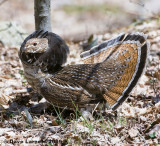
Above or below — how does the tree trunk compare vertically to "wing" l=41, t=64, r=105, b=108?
above

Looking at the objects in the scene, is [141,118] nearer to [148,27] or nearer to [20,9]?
[148,27]

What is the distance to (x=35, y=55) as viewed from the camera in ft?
13.4

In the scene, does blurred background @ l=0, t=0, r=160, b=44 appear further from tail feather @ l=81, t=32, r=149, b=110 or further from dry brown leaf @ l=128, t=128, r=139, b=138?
dry brown leaf @ l=128, t=128, r=139, b=138

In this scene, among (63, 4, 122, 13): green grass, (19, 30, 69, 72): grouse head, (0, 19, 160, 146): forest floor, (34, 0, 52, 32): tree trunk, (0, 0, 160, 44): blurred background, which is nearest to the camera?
(0, 19, 160, 146): forest floor

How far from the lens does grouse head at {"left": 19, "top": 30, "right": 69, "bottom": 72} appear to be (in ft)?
13.3

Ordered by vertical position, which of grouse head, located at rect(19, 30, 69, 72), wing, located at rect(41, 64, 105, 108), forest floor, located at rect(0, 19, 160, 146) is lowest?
forest floor, located at rect(0, 19, 160, 146)

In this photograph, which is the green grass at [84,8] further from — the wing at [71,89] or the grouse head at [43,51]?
the wing at [71,89]

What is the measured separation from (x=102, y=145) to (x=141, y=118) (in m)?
0.96

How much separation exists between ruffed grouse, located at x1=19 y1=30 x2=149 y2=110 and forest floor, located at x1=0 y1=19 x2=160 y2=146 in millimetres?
278

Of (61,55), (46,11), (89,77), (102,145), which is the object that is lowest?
(102,145)

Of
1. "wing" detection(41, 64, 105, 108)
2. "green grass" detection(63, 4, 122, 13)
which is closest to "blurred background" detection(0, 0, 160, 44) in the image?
"green grass" detection(63, 4, 122, 13)

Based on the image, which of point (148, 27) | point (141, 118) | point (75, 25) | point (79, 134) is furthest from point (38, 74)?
point (75, 25)

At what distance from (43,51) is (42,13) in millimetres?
1252

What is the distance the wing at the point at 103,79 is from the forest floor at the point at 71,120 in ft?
0.89
